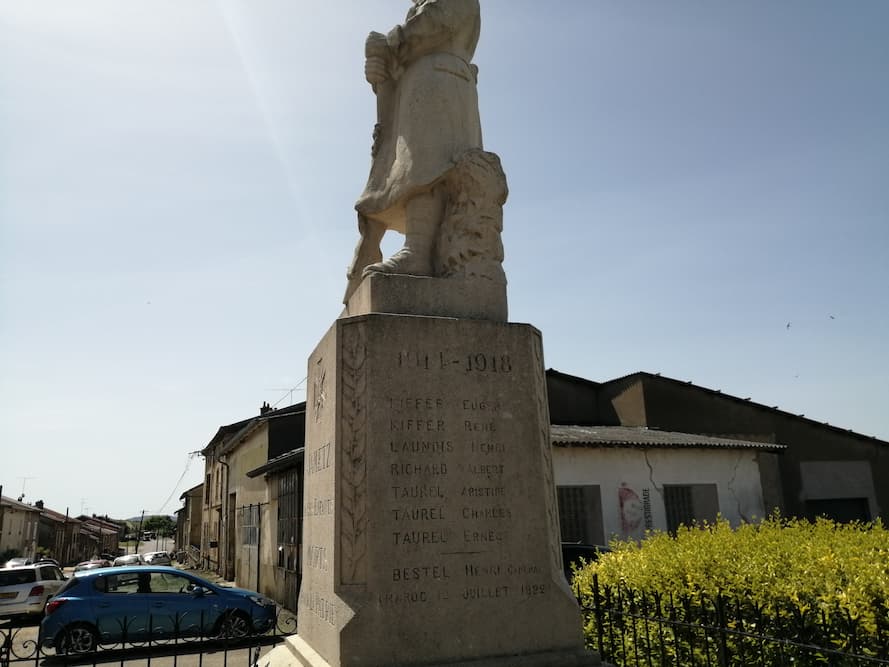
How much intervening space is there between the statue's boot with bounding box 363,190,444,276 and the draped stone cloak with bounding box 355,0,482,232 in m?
0.11

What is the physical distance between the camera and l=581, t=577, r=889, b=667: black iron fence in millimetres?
3881

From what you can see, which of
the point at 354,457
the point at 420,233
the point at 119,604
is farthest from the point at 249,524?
the point at 354,457

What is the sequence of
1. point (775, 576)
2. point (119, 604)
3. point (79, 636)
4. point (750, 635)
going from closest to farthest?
point (750, 635)
point (775, 576)
point (79, 636)
point (119, 604)

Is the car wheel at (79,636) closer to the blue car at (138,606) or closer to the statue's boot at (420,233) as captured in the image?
the blue car at (138,606)

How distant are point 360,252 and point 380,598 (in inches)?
101

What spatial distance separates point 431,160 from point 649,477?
15.6 m

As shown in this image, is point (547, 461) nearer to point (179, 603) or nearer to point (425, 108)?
point (425, 108)

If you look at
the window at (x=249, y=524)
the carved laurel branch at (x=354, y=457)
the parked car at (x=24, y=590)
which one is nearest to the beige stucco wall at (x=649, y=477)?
the window at (x=249, y=524)

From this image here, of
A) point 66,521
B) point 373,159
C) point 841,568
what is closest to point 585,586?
point 841,568

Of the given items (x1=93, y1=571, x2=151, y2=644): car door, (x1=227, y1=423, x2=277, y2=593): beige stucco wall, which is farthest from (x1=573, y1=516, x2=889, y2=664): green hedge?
(x1=227, y1=423, x2=277, y2=593): beige stucco wall

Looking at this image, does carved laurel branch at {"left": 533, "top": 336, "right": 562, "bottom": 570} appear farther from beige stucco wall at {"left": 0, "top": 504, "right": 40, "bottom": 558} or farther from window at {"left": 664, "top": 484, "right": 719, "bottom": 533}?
beige stucco wall at {"left": 0, "top": 504, "right": 40, "bottom": 558}

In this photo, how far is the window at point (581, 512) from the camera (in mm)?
17141

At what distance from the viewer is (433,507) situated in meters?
3.66

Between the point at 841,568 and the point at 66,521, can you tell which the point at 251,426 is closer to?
the point at 841,568
